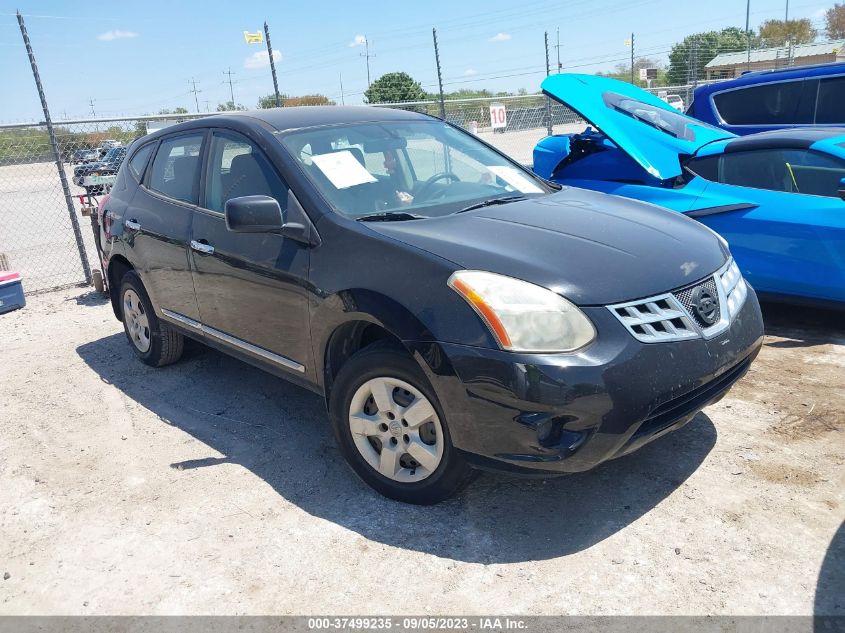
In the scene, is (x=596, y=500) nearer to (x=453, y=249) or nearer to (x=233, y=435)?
(x=453, y=249)

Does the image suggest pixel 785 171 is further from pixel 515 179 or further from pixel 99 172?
pixel 99 172

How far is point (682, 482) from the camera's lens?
321 centimetres

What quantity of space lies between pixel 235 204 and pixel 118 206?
7.39 feet

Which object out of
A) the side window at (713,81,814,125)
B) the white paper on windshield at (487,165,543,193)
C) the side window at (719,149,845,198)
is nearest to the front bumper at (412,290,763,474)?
the white paper on windshield at (487,165,543,193)

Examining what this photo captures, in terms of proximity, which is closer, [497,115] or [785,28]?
[497,115]

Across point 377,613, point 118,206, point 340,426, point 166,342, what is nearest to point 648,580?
point 377,613

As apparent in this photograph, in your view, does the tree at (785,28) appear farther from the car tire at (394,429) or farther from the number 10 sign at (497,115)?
the car tire at (394,429)

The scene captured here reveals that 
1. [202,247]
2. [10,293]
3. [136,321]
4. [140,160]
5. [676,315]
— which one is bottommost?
[10,293]

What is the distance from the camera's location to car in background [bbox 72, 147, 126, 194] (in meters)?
7.82

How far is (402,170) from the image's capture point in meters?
3.85

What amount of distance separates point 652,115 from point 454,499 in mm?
3860

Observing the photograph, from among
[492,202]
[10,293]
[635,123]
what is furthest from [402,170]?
[10,293]

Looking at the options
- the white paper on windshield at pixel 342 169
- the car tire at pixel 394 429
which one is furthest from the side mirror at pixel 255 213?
the car tire at pixel 394 429

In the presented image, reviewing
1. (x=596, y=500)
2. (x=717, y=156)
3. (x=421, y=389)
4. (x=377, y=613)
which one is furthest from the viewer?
(x=717, y=156)
